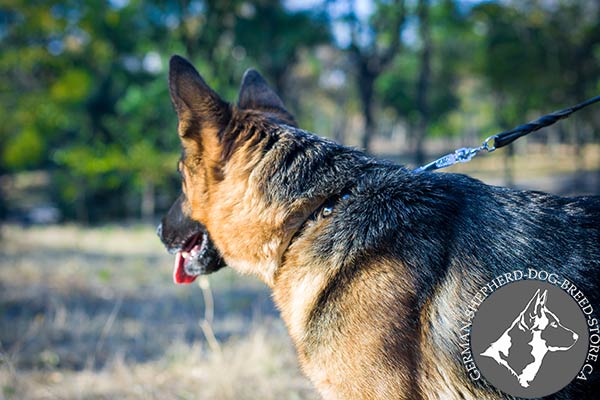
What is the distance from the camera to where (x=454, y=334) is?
1.89 meters

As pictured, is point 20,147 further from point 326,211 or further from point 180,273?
point 326,211

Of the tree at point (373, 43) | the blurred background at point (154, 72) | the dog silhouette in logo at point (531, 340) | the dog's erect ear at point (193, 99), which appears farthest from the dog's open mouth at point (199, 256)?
the tree at point (373, 43)

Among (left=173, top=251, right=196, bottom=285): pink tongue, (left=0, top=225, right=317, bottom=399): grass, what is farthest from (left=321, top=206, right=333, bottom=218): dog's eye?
(left=0, top=225, right=317, bottom=399): grass

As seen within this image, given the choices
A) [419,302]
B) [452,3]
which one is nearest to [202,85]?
[419,302]

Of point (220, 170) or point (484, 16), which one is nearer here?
point (220, 170)

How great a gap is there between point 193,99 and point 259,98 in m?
0.74

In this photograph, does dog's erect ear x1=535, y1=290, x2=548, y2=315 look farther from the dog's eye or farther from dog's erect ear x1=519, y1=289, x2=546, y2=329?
the dog's eye

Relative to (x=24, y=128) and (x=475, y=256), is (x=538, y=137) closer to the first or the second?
(x=24, y=128)

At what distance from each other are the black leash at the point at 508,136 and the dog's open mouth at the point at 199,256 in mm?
1313

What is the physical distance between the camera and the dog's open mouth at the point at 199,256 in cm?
289

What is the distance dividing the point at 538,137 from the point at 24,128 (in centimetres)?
4990

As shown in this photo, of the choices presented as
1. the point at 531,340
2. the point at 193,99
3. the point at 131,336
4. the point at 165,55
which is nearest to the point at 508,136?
the point at 531,340

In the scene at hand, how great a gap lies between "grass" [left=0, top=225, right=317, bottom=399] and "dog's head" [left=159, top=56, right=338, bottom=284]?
5.81 ft

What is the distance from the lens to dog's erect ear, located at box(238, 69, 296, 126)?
319cm
